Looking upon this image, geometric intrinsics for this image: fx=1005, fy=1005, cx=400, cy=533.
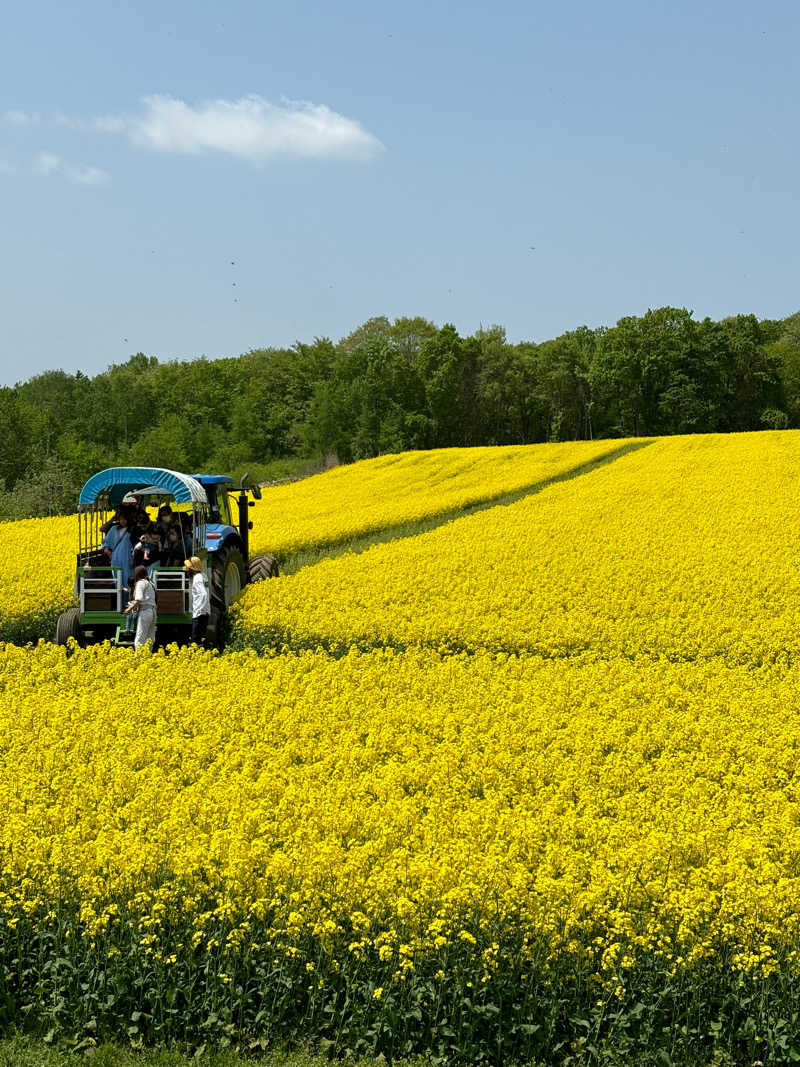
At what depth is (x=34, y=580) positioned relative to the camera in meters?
20.4

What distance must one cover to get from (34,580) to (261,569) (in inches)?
180

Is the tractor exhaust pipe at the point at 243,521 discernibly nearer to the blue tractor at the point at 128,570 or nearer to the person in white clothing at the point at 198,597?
the blue tractor at the point at 128,570

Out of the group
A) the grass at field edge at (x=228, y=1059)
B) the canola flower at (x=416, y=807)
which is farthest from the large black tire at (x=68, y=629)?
the grass at field edge at (x=228, y=1059)

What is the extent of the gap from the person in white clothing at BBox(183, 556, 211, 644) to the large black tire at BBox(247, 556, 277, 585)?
4.97 m

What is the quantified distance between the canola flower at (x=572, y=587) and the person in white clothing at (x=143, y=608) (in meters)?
1.94

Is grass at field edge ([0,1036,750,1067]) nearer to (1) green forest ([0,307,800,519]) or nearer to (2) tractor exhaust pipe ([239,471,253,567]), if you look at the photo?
(2) tractor exhaust pipe ([239,471,253,567])

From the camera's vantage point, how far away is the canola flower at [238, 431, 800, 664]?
15812 mm

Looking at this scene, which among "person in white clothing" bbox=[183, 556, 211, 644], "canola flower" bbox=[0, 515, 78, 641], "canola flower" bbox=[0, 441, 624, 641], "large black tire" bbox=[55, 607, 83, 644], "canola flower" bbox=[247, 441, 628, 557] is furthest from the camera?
"canola flower" bbox=[247, 441, 628, 557]

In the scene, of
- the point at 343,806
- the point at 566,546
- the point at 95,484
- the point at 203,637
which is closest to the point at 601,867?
the point at 343,806

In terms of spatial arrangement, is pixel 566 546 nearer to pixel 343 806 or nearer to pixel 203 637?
pixel 203 637

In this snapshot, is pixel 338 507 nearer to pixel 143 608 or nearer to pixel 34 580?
pixel 34 580

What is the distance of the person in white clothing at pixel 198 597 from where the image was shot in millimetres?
15445

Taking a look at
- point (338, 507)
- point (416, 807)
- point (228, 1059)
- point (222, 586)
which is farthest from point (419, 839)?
point (338, 507)

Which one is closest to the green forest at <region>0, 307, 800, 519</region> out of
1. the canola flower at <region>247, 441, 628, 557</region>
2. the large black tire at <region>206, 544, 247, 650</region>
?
the canola flower at <region>247, 441, 628, 557</region>
